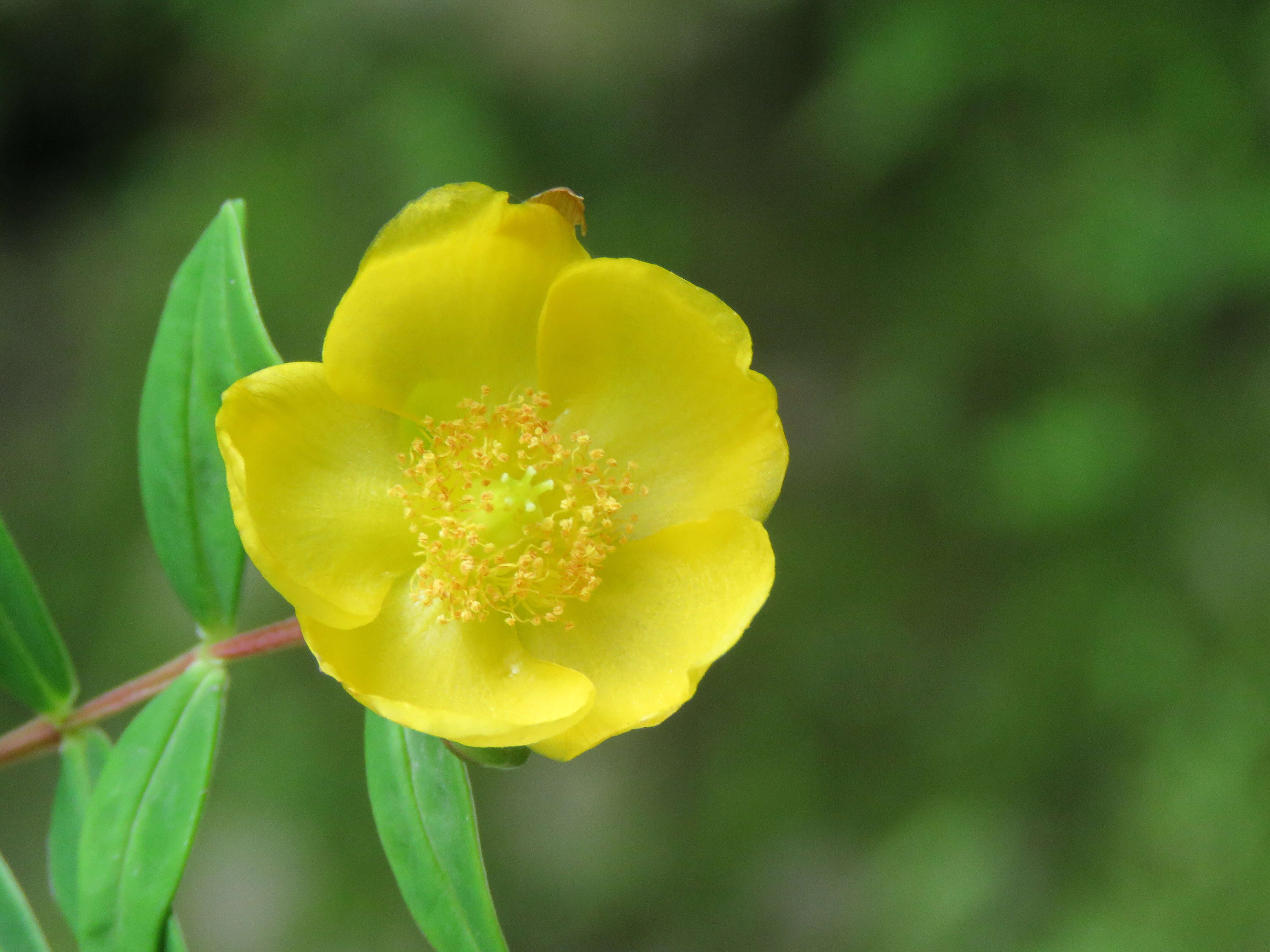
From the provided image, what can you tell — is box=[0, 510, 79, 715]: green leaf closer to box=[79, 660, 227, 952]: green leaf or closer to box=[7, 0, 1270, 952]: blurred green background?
box=[79, 660, 227, 952]: green leaf

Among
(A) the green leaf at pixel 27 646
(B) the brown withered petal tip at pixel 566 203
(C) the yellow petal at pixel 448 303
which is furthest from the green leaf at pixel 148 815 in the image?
(B) the brown withered petal tip at pixel 566 203

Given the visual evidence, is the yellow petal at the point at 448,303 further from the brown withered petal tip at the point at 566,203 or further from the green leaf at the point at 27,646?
the green leaf at the point at 27,646

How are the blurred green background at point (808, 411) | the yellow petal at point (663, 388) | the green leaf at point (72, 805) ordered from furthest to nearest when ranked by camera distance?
1. the blurred green background at point (808, 411)
2. the green leaf at point (72, 805)
3. the yellow petal at point (663, 388)

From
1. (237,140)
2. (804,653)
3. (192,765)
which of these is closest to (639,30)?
(237,140)

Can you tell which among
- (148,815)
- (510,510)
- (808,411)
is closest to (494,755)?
(510,510)

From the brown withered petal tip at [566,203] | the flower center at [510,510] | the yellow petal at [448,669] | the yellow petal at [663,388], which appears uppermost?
the brown withered petal tip at [566,203]

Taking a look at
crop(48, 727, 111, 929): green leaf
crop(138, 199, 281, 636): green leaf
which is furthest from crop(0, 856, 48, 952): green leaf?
crop(138, 199, 281, 636): green leaf

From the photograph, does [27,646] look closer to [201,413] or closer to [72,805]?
[72,805]
